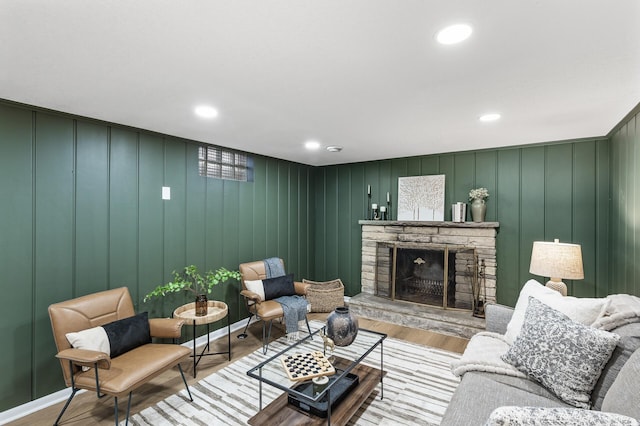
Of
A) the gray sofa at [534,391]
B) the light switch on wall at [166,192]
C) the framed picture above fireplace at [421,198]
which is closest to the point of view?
the gray sofa at [534,391]

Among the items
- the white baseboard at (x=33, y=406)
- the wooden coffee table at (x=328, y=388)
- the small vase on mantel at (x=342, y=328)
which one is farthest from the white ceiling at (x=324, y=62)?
the white baseboard at (x=33, y=406)

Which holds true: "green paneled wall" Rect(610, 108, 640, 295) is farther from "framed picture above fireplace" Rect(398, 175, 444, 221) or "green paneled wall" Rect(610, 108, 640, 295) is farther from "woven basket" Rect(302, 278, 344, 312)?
"woven basket" Rect(302, 278, 344, 312)

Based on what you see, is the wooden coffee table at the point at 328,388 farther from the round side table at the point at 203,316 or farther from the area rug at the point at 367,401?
the round side table at the point at 203,316

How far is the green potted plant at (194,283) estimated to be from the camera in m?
3.00

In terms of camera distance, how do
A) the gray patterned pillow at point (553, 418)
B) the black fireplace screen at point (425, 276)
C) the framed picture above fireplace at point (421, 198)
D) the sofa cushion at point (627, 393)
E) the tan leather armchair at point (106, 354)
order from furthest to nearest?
the framed picture above fireplace at point (421, 198), the black fireplace screen at point (425, 276), the tan leather armchair at point (106, 354), the sofa cushion at point (627, 393), the gray patterned pillow at point (553, 418)

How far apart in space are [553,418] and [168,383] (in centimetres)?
282

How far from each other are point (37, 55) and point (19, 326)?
1976 mm

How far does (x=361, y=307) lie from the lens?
4422 millimetres

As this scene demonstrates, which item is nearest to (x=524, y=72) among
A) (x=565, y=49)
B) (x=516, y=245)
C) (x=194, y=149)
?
(x=565, y=49)

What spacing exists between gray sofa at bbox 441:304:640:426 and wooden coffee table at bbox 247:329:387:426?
692mm

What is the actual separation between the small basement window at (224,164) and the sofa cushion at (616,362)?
3770 millimetres

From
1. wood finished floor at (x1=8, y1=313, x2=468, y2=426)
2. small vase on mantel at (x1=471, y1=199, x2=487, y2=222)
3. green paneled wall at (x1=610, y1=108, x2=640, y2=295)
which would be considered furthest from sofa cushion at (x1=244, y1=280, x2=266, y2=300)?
green paneled wall at (x1=610, y1=108, x2=640, y2=295)

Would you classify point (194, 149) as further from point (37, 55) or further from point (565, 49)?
point (565, 49)

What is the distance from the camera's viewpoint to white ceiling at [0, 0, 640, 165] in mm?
1295
